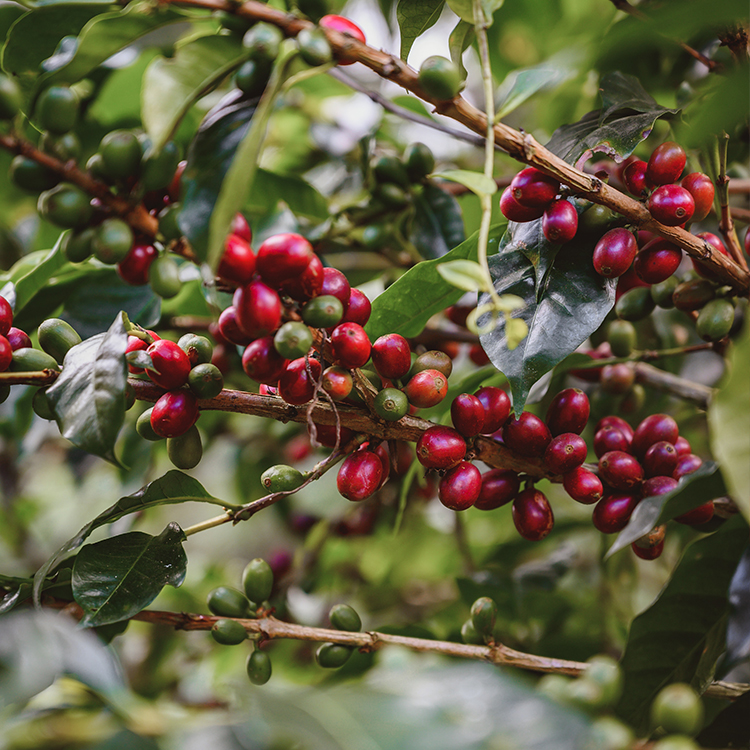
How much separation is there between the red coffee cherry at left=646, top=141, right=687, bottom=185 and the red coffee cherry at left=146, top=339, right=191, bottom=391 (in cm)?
55

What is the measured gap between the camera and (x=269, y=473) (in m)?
0.72

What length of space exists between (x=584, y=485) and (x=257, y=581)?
42cm

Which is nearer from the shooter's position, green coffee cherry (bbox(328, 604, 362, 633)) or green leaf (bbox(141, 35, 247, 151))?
green leaf (bbox(141, 35, 247, 151))

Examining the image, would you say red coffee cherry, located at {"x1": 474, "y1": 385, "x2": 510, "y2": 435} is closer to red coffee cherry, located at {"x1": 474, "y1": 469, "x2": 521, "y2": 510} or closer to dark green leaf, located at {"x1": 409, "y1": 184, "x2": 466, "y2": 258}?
red coffee cherry, located at {"x1": 474, "y1": 469, "x2": 521, "y2": 510}

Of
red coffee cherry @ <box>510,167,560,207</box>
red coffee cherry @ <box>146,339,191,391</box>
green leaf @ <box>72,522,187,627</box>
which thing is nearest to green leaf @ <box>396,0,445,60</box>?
red coffee cherry @ <box>510,167,560,207</box>

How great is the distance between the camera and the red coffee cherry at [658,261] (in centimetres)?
70

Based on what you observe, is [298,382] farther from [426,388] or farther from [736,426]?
[736,426]

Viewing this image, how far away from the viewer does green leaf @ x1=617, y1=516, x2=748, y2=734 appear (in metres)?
0.70

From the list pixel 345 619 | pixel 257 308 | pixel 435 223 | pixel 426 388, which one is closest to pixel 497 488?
pixel 426 388

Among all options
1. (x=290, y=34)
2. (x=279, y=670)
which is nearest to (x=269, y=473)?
(x=290, y=34)

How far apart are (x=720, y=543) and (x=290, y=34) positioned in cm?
69

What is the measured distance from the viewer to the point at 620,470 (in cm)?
73

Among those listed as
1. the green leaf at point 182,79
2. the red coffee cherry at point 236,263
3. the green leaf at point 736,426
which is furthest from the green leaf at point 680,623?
the green leaf at point 182,79

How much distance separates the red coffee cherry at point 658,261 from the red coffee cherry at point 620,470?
21 centimetres
